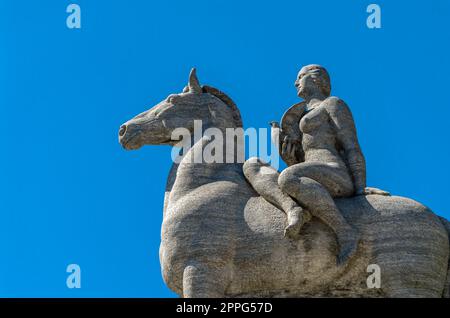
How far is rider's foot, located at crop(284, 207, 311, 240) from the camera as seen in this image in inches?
535

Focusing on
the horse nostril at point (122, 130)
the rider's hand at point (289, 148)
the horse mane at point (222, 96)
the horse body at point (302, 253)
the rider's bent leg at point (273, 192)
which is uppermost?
the horse mane at point (222, 96)

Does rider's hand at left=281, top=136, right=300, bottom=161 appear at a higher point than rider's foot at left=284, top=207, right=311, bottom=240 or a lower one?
higher

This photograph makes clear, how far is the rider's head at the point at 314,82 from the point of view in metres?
15.6

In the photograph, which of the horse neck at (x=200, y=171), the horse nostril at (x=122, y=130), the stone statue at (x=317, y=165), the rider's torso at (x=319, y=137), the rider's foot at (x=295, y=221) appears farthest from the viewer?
the horse nostril at (x=122, y=130)

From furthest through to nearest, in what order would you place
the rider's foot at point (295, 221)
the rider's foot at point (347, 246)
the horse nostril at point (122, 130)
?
the horse nostril at point (122, 130) → the rider's foot at point (295, 221) → the rider's foot at point (347, 246)

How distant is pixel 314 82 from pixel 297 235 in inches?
115

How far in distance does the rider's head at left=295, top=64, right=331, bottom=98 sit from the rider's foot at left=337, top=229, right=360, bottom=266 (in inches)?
109

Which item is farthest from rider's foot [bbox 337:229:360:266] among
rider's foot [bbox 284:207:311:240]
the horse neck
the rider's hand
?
the rider's hand

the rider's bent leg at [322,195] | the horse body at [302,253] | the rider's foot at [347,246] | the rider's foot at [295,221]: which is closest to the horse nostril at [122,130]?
the horse body at [302,253]

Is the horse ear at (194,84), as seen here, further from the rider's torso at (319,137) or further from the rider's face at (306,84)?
the rider's torso at (319,137)

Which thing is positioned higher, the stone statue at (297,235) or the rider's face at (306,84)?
the rider's face at (306,84)

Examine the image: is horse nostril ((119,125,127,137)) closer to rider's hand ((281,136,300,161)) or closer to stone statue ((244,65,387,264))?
stone statue ((244,65,387,264))

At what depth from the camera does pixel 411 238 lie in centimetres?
1362

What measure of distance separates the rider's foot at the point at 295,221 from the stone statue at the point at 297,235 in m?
0.01
